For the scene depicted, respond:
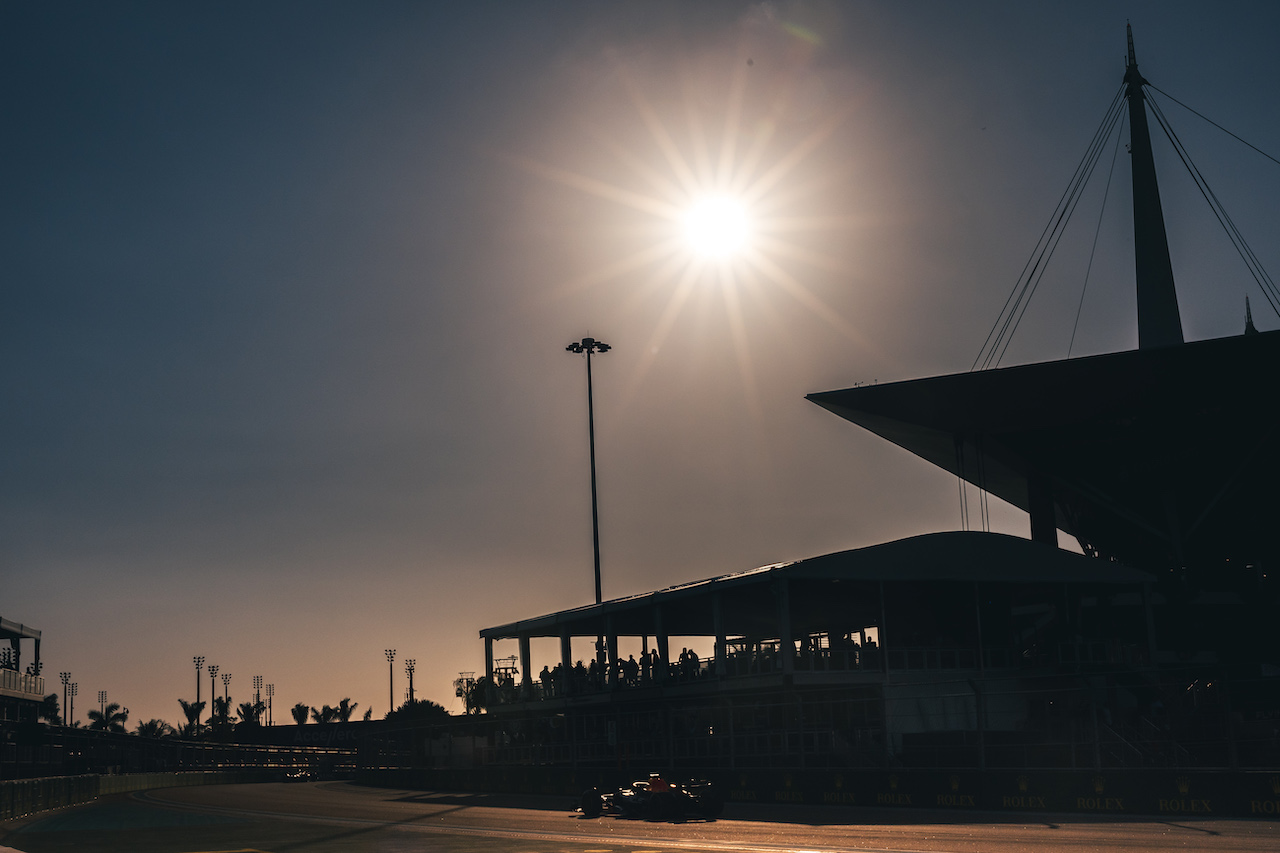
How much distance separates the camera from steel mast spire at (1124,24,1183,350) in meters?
62.0

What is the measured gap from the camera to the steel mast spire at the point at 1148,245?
203 feet

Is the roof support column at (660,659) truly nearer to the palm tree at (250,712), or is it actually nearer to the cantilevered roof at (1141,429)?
the cantilevered roof at (1141,429)

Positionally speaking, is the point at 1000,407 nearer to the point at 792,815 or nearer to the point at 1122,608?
the point at 1122,608

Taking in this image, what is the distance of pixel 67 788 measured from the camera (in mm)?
44594

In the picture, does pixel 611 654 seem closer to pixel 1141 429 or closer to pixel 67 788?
pixel 67 788

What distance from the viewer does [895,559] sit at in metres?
41.8

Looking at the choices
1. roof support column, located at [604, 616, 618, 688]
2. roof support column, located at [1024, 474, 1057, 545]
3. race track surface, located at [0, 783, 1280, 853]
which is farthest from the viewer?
roof support column, located at [1024, 474, 1057, 545]

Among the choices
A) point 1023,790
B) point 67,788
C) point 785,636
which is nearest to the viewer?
point 1023,790

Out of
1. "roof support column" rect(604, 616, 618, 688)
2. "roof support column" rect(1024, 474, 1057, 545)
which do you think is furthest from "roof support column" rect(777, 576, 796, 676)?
"roof support column" rect(1024, 474, 1057, 545)

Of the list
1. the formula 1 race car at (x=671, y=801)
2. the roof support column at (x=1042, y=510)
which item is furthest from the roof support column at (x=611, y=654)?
the roof support column at (x=1042, y=510)

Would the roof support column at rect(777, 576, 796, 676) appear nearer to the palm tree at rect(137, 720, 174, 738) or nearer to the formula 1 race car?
the formula 1 race car

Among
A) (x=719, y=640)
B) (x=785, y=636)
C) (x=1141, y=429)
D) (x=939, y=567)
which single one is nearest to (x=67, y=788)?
(x=719, y=640)

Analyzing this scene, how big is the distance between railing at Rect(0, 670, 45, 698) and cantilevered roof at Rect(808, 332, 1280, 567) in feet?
134

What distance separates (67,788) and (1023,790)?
1404 inches
